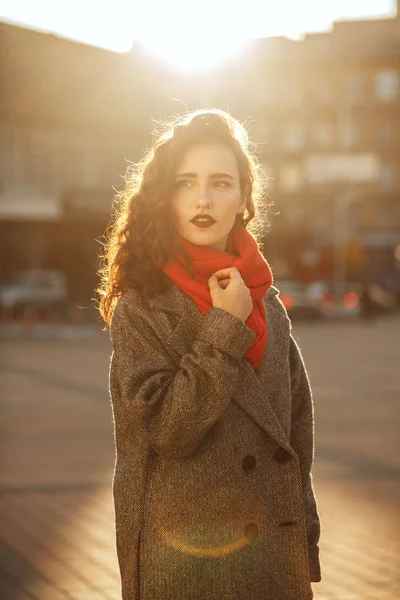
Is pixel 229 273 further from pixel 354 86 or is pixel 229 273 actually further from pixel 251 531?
pixel 354 86

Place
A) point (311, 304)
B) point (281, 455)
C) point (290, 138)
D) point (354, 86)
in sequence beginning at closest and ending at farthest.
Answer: point (281, 455) < point (311, 304) < point (354, 86) < point (290, 138)

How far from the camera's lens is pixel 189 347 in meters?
2.73

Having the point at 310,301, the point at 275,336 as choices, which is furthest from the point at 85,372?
the point at 310,301

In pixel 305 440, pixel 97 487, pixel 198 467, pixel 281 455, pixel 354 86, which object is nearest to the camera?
pixel 198 467

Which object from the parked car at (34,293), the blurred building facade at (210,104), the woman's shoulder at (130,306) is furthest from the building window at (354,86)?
the woman's shoulder at (130,306)

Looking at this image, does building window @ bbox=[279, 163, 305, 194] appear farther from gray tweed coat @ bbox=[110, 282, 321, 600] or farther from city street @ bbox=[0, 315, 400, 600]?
gray tweed coat @ bbox=[110, 282, 321, 600]

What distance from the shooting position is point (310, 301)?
39.3 m

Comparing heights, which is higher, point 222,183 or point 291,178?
point 291,178

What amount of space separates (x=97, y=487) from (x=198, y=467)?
5.05m

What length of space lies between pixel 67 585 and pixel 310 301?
34507mm

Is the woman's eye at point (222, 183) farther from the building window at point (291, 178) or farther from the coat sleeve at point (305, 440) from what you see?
the building window at point (291, 178)

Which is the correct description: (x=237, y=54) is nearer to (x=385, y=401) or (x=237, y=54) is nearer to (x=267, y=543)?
(x=385, y=401)

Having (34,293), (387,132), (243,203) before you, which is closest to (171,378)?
(243,203)

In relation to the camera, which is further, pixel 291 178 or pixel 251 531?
pixel 291 178
